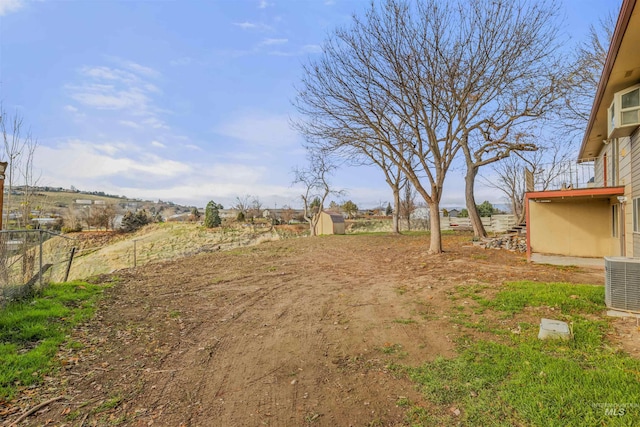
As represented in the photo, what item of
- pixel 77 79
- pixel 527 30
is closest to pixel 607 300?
pixel 527 30

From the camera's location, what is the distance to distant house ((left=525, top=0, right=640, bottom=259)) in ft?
18.8

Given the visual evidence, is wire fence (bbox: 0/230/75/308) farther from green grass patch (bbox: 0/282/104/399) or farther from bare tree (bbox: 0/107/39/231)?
bare tree (bbox: 0/107/39/231)

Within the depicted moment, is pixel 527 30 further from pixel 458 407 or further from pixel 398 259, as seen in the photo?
pixel 458 407

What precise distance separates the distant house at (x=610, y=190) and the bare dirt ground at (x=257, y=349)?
2238 millimetres

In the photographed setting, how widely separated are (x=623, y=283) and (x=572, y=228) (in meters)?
7.93

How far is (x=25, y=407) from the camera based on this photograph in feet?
9.19

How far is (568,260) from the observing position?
9.98 meters

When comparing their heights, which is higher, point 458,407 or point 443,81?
point 443,81

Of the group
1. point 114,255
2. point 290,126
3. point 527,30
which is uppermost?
point 527,30

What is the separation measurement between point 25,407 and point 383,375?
340 centimetres

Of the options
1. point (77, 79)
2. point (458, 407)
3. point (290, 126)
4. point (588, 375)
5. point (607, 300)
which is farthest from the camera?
point (290, 126)

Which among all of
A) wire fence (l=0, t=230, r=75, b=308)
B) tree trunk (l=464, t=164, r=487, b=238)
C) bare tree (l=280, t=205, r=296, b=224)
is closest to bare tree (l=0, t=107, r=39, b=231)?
wire fence (l=0, t=230, r=75, b=308)

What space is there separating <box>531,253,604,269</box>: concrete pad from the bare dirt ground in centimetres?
111

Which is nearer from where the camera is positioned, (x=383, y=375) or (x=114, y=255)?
(x=383, y=375)
